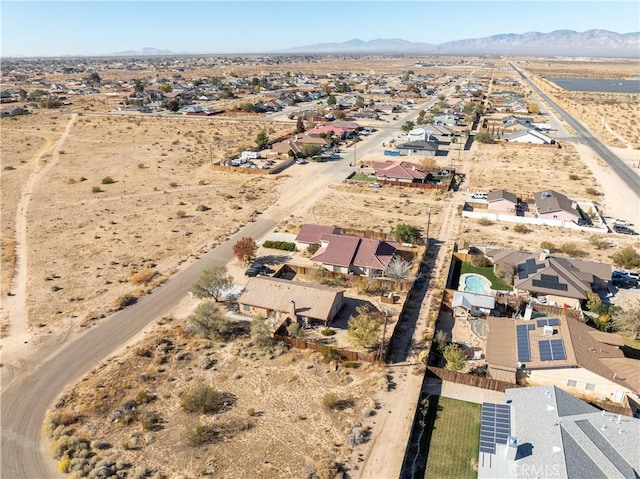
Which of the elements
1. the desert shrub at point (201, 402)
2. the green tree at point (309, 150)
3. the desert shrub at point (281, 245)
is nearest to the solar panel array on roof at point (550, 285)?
the desert shrub at point (281, 245)

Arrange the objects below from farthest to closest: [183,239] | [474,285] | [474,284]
Result: [183,239], [474,284], [474,285]

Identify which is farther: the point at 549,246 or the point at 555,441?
the point at 549,246

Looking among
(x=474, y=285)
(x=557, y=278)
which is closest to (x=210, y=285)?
(x=474, y=285)

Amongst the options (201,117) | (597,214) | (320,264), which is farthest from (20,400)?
(201,117)

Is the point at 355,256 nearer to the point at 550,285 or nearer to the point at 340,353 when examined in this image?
the point at 340,353

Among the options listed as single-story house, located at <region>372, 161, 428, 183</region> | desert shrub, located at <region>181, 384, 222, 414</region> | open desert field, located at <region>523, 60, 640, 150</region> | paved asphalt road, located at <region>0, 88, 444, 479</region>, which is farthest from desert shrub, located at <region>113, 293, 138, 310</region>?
open desert field, located at <region>523, 60, 640, 150</region>

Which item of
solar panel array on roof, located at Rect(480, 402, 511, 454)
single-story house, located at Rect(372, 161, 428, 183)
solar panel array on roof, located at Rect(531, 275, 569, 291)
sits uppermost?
single-story house, located at Rect(372, 161, 428, 183)

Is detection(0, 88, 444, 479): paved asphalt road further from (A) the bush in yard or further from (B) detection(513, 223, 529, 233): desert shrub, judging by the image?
(A) the bush in yard
